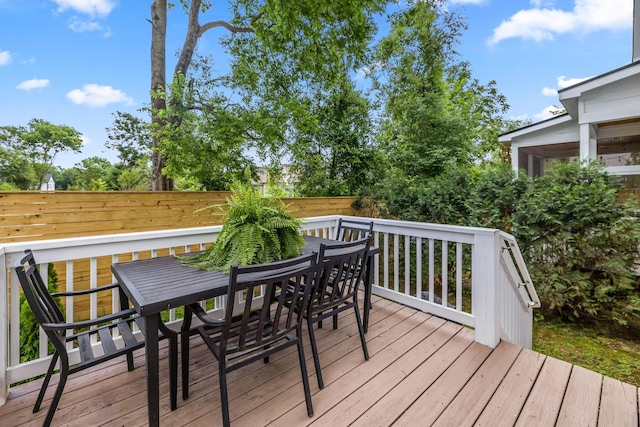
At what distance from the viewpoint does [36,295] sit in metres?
1.46

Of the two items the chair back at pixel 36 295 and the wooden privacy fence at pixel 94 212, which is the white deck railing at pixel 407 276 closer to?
the chair back at pixel 36 295

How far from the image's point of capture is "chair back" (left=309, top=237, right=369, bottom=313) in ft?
6.19

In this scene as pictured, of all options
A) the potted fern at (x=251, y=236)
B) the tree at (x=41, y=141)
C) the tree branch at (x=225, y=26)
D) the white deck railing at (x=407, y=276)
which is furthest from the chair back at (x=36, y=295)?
the tree at (x=41, y=141)

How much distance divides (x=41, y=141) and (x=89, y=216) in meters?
9.98

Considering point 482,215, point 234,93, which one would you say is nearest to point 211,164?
point 234,93

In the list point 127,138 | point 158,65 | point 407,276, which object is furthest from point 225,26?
point 407,276

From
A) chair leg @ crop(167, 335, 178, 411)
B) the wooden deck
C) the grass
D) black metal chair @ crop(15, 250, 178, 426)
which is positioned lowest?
the grass

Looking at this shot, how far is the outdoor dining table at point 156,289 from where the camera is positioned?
4.57 feet

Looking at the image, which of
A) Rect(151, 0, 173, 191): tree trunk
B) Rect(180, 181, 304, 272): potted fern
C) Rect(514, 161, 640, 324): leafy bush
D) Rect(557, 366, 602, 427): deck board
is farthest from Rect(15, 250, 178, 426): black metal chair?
Rect(151, 0, 173, 191): tree trunk

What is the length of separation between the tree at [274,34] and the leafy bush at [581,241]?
4294mm

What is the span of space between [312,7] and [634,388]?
588 centimetres

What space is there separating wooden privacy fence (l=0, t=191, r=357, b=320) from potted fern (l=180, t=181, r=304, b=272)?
593 mm

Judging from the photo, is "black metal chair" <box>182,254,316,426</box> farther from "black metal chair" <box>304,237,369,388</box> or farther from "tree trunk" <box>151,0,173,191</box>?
"tree trunk" <box>151,0,173,191</box>

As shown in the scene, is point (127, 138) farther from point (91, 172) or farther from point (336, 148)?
point (336, 148)
